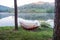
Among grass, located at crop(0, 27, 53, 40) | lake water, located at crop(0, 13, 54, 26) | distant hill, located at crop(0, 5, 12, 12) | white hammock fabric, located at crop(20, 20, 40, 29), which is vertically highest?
distant hill, located at crop(0, 5, 12, 12)

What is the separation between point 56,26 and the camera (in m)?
2.62

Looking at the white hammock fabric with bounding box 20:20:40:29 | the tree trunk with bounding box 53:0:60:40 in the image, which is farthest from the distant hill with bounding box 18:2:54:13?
A: the tree trunk with bounding box 53:0:60:40

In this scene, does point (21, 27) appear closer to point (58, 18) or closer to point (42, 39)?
point (42, 39)

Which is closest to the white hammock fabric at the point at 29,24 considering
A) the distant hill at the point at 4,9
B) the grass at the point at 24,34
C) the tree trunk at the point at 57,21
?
the grass at the point at 24,34

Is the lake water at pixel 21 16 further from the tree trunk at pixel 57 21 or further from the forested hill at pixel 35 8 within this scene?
the tree trunk at pixel 57 21

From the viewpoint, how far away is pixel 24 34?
12.8 ft

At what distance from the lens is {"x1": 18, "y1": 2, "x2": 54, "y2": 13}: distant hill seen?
14.4ft

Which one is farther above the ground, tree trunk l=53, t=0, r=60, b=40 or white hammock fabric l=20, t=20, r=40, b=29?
tree trunk l=53, t=0, r=60, b=40

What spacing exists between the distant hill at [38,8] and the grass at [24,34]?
495 mm

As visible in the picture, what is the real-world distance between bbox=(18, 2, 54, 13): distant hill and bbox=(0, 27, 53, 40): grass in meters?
0.50

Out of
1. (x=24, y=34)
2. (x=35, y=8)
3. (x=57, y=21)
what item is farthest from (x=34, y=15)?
(x=57, y=21)

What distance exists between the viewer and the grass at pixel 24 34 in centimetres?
379

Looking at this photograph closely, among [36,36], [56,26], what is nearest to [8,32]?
[36,36]

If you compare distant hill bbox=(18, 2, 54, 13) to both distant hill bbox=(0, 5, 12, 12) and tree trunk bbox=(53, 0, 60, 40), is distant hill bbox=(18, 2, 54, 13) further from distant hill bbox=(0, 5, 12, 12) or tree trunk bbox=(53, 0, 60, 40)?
tree trunk bbox=(53, 0, 60, 40)
